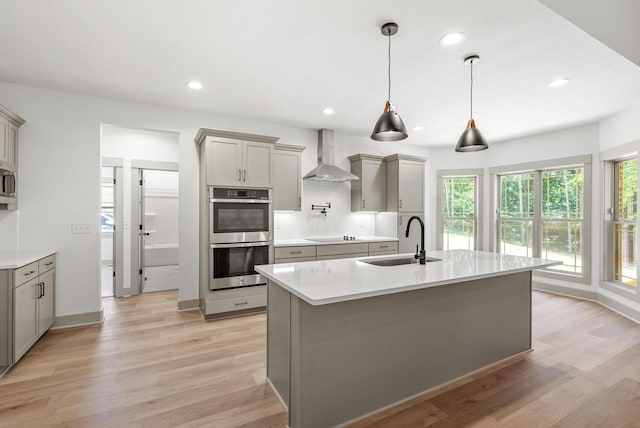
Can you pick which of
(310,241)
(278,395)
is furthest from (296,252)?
(278,395)

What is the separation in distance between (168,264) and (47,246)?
197 centimetres

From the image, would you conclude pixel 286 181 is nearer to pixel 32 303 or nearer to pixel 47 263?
pixel 47 263

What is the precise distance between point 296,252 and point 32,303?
8.89ft

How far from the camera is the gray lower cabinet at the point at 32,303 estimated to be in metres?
2.54

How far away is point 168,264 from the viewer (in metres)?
5.28

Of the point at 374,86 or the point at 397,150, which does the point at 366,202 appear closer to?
the point at 397,150

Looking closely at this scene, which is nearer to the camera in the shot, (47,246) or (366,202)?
(47,246)

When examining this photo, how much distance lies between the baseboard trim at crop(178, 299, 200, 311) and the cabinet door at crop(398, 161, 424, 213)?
344 cm

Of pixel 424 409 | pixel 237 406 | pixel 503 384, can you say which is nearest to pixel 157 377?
pixel 237 406

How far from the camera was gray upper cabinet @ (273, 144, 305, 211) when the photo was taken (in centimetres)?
449

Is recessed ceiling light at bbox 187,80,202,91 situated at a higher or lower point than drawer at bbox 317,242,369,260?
higher

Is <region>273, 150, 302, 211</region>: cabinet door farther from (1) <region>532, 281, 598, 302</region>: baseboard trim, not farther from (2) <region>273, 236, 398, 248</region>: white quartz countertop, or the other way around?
(1) <region>532, 281, 598, 302</region>: baseboard trim

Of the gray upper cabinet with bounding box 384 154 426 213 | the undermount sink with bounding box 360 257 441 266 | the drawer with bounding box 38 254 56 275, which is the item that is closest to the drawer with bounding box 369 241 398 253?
the gray upper cabinet with bounding box 384 154 426 213

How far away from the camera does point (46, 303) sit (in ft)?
10.3
